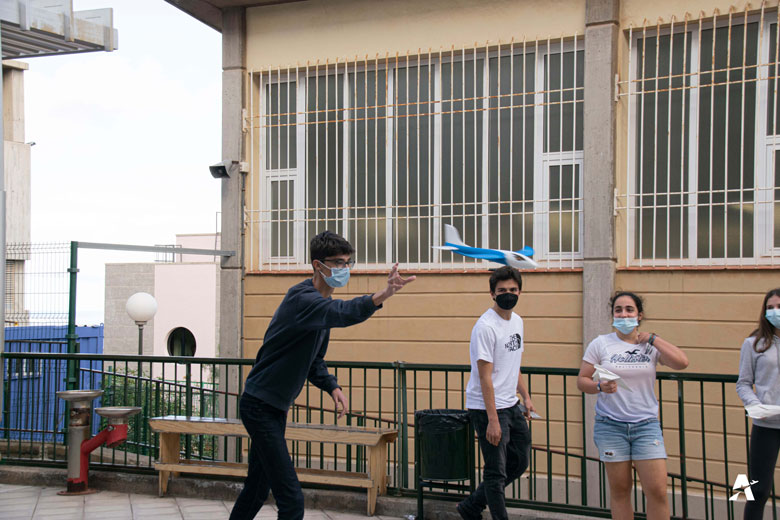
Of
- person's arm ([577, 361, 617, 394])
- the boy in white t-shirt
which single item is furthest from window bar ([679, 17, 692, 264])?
person's arm ([577, 361, 617, 394])

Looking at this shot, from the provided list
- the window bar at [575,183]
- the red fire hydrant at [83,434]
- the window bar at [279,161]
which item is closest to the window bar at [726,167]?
the window bar at [575,183]

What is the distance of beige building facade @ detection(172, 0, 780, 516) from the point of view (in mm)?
9484

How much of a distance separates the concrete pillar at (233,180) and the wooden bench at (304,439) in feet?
14.9

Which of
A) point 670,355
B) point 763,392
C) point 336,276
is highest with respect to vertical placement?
point 336,276

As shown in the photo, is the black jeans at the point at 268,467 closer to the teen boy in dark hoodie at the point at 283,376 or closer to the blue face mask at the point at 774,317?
the teen boy in dark hoodie at the point at 283,376

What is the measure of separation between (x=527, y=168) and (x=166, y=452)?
5.77m

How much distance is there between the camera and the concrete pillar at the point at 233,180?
39.6ft

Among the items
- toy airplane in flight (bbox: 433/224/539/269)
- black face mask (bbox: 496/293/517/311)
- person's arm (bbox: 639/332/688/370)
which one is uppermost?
toy airplane in flight (bbox: 433/224/539/269)

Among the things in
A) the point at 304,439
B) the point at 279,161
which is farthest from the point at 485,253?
the point at 279,161

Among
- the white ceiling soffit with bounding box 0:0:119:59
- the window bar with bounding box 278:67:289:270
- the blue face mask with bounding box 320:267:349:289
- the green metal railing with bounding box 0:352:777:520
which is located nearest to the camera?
the blue face mask with bounding box 320:267:349:289

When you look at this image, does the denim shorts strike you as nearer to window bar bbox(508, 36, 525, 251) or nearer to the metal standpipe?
the metal standpipe

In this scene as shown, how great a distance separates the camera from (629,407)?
513cm

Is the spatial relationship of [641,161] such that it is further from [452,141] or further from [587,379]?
[587,379]

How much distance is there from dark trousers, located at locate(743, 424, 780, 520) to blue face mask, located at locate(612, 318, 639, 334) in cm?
109
